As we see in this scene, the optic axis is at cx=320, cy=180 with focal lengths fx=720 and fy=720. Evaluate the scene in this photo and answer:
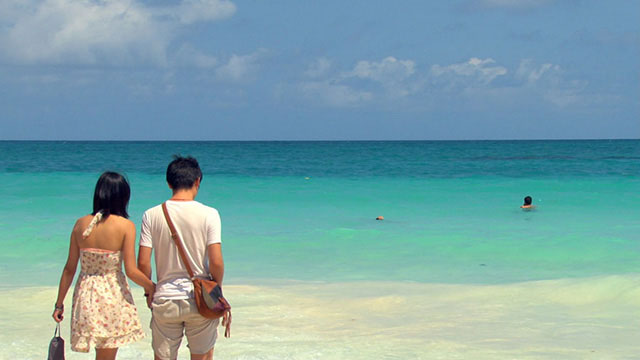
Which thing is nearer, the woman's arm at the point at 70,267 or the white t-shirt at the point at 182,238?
the white t-shirt at the point at 182,238

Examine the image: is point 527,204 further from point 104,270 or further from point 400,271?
point 104,270

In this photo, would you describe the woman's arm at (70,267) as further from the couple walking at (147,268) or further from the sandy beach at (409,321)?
the sandy beach at (409,321)

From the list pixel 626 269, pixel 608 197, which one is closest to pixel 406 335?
pixel 626 269

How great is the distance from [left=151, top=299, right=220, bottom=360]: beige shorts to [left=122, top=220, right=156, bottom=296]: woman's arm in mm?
88

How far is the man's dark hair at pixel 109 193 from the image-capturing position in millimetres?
3428

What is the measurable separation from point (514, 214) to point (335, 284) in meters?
9.04

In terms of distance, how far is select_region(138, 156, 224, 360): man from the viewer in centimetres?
323

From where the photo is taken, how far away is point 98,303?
3.50 m

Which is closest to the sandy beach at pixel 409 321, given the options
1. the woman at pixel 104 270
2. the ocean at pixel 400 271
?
the ocean at pixel 400 271

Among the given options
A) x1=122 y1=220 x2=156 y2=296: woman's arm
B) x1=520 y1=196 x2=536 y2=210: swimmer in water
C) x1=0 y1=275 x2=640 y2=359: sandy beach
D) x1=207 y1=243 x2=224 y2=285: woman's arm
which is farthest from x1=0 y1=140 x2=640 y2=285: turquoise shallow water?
x1=207 y1=243 x2=224 y2=285: woman's arm

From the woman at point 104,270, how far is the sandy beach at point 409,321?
1.48 m

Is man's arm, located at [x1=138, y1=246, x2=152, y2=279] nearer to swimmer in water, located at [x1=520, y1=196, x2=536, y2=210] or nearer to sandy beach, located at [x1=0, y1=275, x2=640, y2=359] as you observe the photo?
sandy beach, located at [x1=0, y1=275, x2=640, y2=359]

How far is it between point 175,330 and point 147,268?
315mm

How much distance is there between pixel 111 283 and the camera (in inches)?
139
